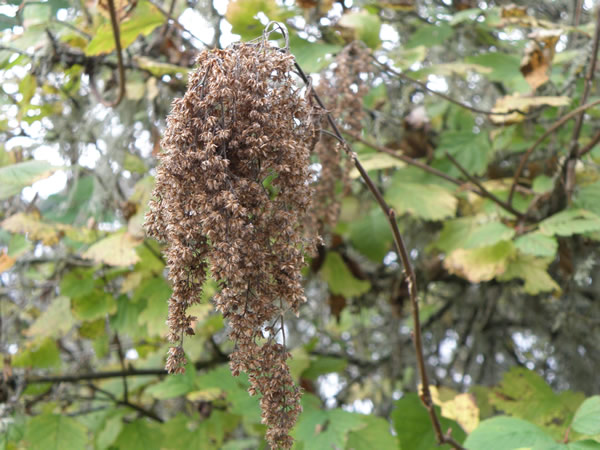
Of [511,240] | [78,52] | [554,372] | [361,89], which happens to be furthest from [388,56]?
[554,372]

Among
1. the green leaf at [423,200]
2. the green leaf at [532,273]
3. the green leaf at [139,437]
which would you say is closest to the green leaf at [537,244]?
the green leaf at [532,273]

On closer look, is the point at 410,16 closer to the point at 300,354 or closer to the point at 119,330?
the point at 300,354

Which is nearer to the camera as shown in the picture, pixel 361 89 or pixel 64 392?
pixel 361 89

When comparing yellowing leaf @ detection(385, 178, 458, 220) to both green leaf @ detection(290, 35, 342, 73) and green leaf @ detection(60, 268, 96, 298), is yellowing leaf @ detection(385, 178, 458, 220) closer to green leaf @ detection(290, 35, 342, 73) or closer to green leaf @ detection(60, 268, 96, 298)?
green leaf @ detection(290, 35, 342, 73)

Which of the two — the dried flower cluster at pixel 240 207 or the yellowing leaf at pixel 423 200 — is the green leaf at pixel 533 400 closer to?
the yellowing leaf at pixel 423 200

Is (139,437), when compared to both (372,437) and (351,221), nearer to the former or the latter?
(372,437)
